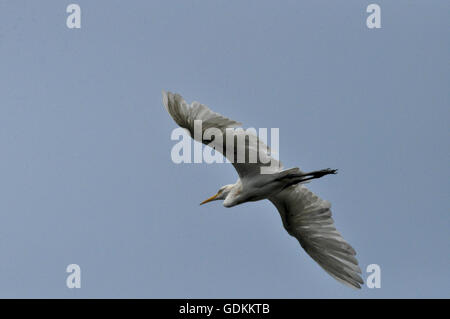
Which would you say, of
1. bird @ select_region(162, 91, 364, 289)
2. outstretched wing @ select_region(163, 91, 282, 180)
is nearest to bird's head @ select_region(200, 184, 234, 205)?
bird @ select_region(162, 91, 364, 289)

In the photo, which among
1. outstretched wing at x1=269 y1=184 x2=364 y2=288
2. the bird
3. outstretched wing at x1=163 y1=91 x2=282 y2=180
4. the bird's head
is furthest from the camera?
the bird's head

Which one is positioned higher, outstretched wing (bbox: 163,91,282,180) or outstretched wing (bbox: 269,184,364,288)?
outstretched wing (bbox: 163,91,282,180)

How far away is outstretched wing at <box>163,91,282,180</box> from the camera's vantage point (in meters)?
9.67

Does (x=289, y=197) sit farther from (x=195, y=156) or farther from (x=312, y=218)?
(x=195, y=156)

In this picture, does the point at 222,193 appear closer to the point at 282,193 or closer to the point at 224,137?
the point at 282,193

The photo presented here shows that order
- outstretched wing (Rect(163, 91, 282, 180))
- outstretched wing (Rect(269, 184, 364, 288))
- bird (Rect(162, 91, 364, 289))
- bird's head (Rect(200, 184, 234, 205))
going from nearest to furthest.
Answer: outstretched wing (Rect(163, 91, 282, 180)), bird (Rect(162, 91, 364, 289)), outstretched wing (Rect(269, 184, 364, 288)), bird's head (Rect(200, 184, 234, 205))

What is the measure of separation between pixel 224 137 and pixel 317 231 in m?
3.59

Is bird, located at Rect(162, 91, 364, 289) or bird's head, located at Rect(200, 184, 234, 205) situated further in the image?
bird's head, located at Rect(200, 184, 234, 205)

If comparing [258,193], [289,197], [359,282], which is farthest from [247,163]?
[359,282]

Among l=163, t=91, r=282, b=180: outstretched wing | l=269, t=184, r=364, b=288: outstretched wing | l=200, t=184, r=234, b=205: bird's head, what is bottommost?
l=269, t=184, r=364, b=288: outstretched wing

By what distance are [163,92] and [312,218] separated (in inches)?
188

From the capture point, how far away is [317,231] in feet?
41.5

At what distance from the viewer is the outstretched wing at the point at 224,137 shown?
9.67 meters

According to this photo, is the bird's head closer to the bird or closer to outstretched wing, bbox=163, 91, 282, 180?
the bird
